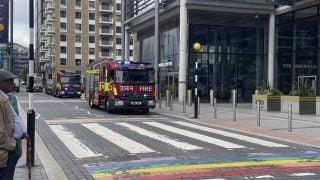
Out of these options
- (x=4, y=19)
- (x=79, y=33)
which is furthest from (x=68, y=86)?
(x=79, y=33)

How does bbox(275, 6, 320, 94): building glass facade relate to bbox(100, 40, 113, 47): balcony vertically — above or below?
below

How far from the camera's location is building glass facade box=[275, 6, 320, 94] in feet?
118

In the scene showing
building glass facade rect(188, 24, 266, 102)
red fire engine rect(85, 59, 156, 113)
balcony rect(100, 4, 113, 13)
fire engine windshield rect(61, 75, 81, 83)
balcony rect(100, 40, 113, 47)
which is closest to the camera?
red fire engine rect(85, 59, 156, 113)

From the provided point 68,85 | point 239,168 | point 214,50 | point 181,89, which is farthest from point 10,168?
point 68,85

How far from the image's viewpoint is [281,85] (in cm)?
3938

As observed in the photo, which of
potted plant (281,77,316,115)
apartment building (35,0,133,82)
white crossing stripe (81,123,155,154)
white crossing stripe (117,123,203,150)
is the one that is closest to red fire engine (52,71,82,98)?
potted plant (281,77,316,115)

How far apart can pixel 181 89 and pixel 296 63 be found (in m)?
9.10

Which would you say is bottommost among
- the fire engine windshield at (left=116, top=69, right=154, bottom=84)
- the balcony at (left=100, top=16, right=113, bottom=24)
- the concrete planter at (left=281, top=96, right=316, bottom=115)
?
the concrete planter at (left=281, top=96, right=316, bottom=115)

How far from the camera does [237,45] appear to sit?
3903cm

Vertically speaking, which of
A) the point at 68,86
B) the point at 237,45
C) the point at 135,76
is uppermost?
the point at 237,45

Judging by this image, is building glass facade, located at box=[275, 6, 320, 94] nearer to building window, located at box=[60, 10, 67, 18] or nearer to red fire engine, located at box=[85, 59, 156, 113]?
red fire engine, located at box=[85, 59, 156, 113]

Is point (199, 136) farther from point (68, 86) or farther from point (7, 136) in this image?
point (68, 86)

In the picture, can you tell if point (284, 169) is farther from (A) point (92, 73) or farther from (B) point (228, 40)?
(B) point (228, 40)

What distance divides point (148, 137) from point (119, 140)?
1064 mm
